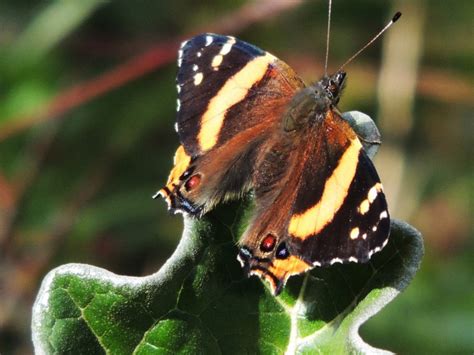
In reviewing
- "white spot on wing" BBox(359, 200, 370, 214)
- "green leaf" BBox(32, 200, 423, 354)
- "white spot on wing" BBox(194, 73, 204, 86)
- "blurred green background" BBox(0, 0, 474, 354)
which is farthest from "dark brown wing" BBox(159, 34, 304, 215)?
"blurred green background" BBox(0, 0, 474, 354)

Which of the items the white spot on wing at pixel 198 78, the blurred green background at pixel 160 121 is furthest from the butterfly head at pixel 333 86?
the blurred green background at pixel 160 121

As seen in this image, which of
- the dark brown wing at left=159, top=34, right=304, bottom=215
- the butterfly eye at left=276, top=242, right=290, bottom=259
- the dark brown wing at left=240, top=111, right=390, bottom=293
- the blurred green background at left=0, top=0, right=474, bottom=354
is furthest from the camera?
the blurred green background at left=0, top=0, right=474, bottom=354

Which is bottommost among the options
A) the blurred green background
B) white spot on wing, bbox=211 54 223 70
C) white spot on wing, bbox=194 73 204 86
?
the blurred green background

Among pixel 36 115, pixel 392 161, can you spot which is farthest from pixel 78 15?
pixel 392 161

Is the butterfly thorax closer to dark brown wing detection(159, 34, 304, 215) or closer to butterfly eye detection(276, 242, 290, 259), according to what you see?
dark brown wing detection(159, 34, 304, 215)

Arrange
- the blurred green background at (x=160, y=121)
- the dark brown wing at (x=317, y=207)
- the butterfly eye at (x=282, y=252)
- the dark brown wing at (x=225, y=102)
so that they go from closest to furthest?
1. the dark brown wing at (x=317, y=207)
2. the butterfly eye at (x=282, y=252)
3. the dark brown wing at (x=225, y=102)
4. the blurred green background at (x=160, y=121)

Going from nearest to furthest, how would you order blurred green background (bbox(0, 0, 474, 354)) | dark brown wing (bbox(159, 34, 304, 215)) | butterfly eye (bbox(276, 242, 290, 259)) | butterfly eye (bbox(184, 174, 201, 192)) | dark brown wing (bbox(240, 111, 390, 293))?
1. dark brown wing (bbox(240, 111, 390, 293))
2. butterfly eye (bbox(276, 242, 290, 259))
3. butterfly eye (bbox(184, 174, 201, 192))
4. dark brown wing (bbox(159, 34, 304, 215))
5. blurred green background (bbox(0, 0, 474, 354))

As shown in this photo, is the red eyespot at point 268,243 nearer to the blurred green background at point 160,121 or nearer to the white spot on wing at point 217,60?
the white spot on wing at point 217,60
